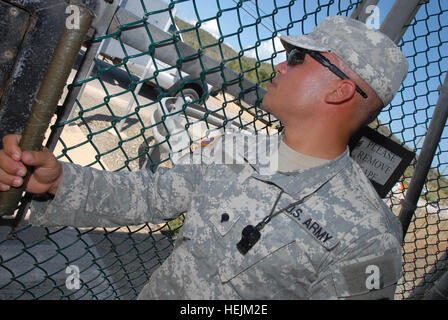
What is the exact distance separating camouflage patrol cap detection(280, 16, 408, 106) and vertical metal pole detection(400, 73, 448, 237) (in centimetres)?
72

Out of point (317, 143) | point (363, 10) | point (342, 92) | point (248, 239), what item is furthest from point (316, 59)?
point (248, 239)

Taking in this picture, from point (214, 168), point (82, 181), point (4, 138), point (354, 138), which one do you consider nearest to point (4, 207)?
point (4, 138)

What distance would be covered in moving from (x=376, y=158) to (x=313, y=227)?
978 millimetres

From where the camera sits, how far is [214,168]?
5.27 ft

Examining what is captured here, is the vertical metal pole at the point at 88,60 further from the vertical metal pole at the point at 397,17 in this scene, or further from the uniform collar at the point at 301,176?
the vertical metal pole at the point at 397,17

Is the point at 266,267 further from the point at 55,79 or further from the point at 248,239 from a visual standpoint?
the point at 55,79

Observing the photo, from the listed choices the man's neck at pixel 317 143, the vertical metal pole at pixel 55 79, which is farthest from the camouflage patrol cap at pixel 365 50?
the vertical metal pole at pixel 55 79

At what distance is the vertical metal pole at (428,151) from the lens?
214cm

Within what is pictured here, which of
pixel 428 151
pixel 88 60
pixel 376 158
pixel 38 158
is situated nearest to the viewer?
pixel 38 158

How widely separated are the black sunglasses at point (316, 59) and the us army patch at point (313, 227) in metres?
0.66

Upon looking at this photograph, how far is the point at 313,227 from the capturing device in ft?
4.41

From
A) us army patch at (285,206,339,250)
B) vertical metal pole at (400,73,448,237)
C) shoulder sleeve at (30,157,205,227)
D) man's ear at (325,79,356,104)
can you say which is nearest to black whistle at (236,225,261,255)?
us army patch at (285,206,339,250)

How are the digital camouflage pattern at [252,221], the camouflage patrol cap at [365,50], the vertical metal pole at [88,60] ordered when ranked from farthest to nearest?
1. the camouflage patrol cap at [365,50]
2. the digital camouflage pattern at [252,221]
3. the vertical metal pole at [88,60]

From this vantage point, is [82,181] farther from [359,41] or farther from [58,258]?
[58,258]
